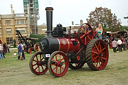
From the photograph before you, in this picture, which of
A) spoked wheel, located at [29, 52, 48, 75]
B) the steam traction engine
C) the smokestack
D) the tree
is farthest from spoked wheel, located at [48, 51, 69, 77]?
the tree

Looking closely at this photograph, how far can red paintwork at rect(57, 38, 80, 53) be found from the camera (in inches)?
274

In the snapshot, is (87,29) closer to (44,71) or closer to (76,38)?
(76,38)

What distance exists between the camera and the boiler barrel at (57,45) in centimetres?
672

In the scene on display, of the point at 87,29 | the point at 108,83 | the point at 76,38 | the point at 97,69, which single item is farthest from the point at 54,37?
the point at 108,83

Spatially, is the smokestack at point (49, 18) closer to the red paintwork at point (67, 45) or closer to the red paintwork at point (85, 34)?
the red paintwork at point (67, 45)

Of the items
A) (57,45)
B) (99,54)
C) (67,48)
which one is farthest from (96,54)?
(57,45)

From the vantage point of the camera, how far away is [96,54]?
7.83m

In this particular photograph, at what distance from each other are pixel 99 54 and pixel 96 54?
16 centimetres

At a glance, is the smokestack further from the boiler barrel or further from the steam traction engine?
the boiler barrel

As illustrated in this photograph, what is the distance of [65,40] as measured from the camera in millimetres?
7129

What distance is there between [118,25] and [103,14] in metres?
3.58

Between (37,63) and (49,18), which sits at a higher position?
(49,18)

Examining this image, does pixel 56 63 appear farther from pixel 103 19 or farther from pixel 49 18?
pixel 103 19

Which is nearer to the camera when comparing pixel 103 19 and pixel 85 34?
pixel 85 34
